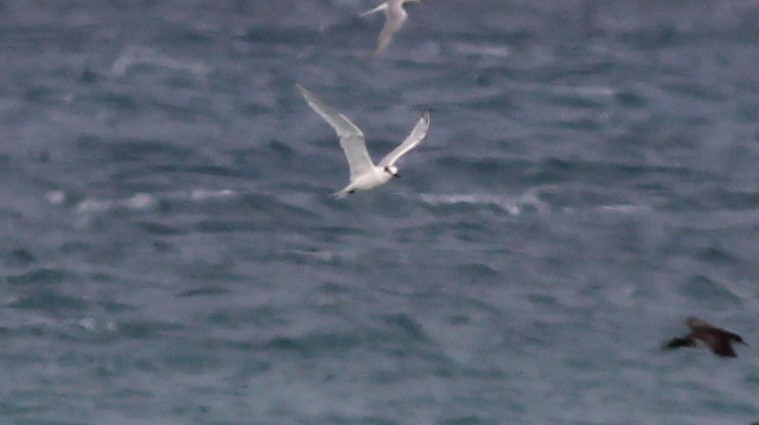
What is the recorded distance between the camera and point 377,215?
146 feet

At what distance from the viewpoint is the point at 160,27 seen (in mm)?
61094

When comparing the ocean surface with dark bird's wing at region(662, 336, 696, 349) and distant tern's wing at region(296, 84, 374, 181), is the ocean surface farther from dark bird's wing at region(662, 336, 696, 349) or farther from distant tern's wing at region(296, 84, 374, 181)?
dark bird's wing at region(662, 336, 696, 349)

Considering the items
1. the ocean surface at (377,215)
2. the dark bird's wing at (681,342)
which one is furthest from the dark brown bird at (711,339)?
the ocean surface at (377,215)

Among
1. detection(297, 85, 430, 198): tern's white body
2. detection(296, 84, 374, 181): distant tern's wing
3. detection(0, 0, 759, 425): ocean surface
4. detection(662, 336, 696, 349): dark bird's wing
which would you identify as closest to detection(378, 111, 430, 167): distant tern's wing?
detection(297, 85, 430, 198): tern's white body

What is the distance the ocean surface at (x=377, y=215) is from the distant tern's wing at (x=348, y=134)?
22.1 feet

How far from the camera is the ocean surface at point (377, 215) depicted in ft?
114

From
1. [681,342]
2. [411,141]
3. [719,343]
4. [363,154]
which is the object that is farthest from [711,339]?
[363,154]

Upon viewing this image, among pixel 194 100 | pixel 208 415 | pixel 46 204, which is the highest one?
pixel 194 100

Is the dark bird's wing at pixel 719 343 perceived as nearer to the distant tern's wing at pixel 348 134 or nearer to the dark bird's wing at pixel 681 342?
the dark bird's wing at pixel 681 342

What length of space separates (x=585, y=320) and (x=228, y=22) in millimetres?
27437

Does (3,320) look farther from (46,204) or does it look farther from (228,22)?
(228,22)

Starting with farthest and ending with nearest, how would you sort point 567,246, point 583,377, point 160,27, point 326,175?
1. point 160,27
2. point 326,175
3. point 567,246
4. point 583,377

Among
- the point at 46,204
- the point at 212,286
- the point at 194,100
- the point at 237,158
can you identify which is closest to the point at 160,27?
the point at 194,100

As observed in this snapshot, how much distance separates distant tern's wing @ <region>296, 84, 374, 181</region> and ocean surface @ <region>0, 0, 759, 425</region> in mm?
6729
